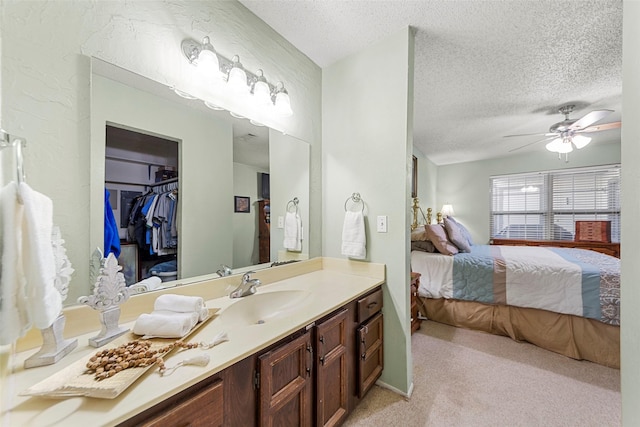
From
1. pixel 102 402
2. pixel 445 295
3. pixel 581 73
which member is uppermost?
pixel 581 73

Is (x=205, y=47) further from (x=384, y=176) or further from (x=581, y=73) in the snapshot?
(x=581, y=73)

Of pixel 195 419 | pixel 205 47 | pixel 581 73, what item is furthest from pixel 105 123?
pixel 581 73

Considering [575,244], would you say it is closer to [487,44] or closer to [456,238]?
[456,238]

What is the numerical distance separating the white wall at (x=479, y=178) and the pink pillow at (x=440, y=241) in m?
2.63

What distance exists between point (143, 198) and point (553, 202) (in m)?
6.28

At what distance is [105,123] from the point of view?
→ 0.98 metres

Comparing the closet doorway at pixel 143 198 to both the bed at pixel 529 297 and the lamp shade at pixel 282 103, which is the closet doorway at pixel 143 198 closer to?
the lamp shade at pixel 282 103

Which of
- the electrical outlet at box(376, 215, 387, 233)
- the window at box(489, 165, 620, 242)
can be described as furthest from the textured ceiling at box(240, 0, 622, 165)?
the window at box(489, 165, 620, 242)

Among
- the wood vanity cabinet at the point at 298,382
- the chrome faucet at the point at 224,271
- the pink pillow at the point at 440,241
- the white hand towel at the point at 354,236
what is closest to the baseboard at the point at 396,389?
the wood vanity cabinet at the point at 298,382

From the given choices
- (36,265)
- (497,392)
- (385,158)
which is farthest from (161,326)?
(497,392)

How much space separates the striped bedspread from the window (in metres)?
2.38

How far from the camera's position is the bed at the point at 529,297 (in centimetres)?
204

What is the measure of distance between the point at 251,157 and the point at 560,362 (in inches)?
116

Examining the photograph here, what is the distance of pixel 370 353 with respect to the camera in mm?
1543
